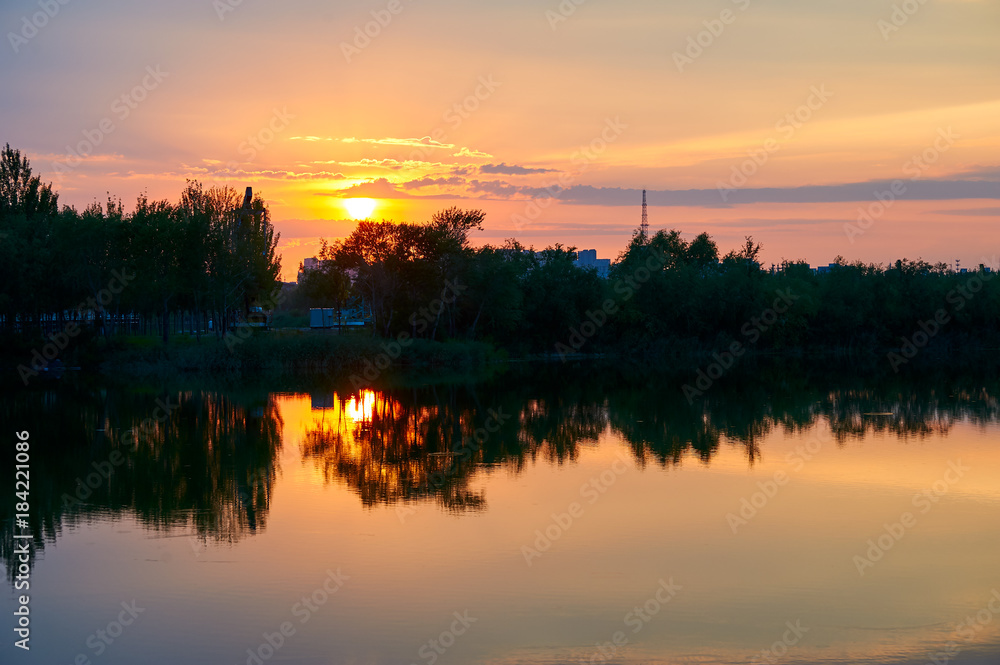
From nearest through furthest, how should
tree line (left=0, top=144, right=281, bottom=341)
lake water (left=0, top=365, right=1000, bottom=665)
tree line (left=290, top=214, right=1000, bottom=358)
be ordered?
lake water (left=0, top=365, right=1000, bottom=665) < tree line (left=0, top=144, right=281, bottom=341) < tree line (left=290, top=214, right=1000, bottom=358)

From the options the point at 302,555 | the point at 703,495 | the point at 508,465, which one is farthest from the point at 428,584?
the point at 508,465

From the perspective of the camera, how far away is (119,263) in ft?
160

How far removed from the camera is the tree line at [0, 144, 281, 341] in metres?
46.6

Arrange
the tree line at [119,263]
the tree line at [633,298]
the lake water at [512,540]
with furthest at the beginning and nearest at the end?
the tree line at [633,298]
the tree line at [119,263]
the lake water at [512,540]

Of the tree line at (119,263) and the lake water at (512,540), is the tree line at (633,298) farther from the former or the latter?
the lake water at (512,540)

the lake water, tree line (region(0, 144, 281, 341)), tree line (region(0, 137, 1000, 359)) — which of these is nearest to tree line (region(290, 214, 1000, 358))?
tree line (region(0, 137, 1000, 359))

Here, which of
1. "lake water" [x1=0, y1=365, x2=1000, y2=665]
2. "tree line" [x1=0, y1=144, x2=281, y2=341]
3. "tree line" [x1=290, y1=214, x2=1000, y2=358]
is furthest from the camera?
"tree line" [x1=290, y1=214, x2=1000, y2=358]

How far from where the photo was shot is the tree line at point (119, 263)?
46.6 m

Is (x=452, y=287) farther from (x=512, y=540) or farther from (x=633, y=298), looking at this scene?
(x=512, y=540)

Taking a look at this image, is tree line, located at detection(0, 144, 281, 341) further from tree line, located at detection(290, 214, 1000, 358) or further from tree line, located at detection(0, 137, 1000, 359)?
A: tree line, located at detection(290, 214, 1000, 358)

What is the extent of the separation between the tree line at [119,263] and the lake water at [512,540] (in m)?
22.1

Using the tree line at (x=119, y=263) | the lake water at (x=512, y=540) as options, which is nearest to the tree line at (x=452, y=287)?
the tree line at (x=119, y=263)

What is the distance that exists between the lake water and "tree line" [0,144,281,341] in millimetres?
22130

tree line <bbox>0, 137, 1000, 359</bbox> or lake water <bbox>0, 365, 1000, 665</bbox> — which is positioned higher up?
tree line <bbox>0, 137, 1000, 359</bbox>
